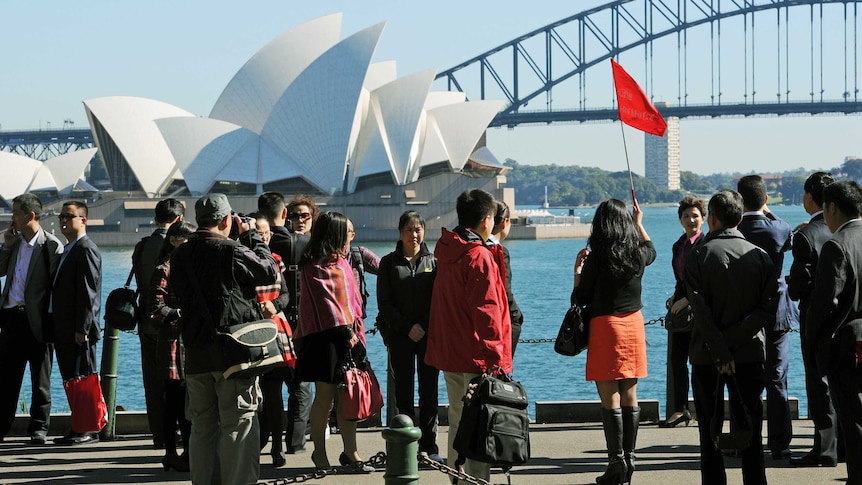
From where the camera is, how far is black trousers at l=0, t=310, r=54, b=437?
21.5ft

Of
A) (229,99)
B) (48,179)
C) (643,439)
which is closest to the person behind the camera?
(643,439)

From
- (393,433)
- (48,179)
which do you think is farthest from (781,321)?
(48,179)

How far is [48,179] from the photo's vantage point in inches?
2625

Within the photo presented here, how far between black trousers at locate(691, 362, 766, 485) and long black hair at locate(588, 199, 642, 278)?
54cm

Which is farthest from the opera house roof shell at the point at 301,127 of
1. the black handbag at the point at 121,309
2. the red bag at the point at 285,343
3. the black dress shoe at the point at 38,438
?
the red bag at the point at 285,343

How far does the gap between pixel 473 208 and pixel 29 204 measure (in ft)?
10.0

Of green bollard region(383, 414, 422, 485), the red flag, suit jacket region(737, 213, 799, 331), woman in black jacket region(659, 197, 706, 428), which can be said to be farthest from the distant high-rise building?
green bollard region(383, 414, 422, 485)

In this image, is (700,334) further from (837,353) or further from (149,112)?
(149,112)

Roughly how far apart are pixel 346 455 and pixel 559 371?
41.4 ft

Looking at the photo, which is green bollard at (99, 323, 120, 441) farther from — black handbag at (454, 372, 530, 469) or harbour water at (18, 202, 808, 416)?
harbour water at (18, 202, 808, 416)

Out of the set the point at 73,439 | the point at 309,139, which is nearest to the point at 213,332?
the point at 73,439

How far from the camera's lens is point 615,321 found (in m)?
5.05

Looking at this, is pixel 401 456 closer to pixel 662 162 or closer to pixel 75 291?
pixel 75 291

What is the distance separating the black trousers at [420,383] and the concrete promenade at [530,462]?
20 centimetres
